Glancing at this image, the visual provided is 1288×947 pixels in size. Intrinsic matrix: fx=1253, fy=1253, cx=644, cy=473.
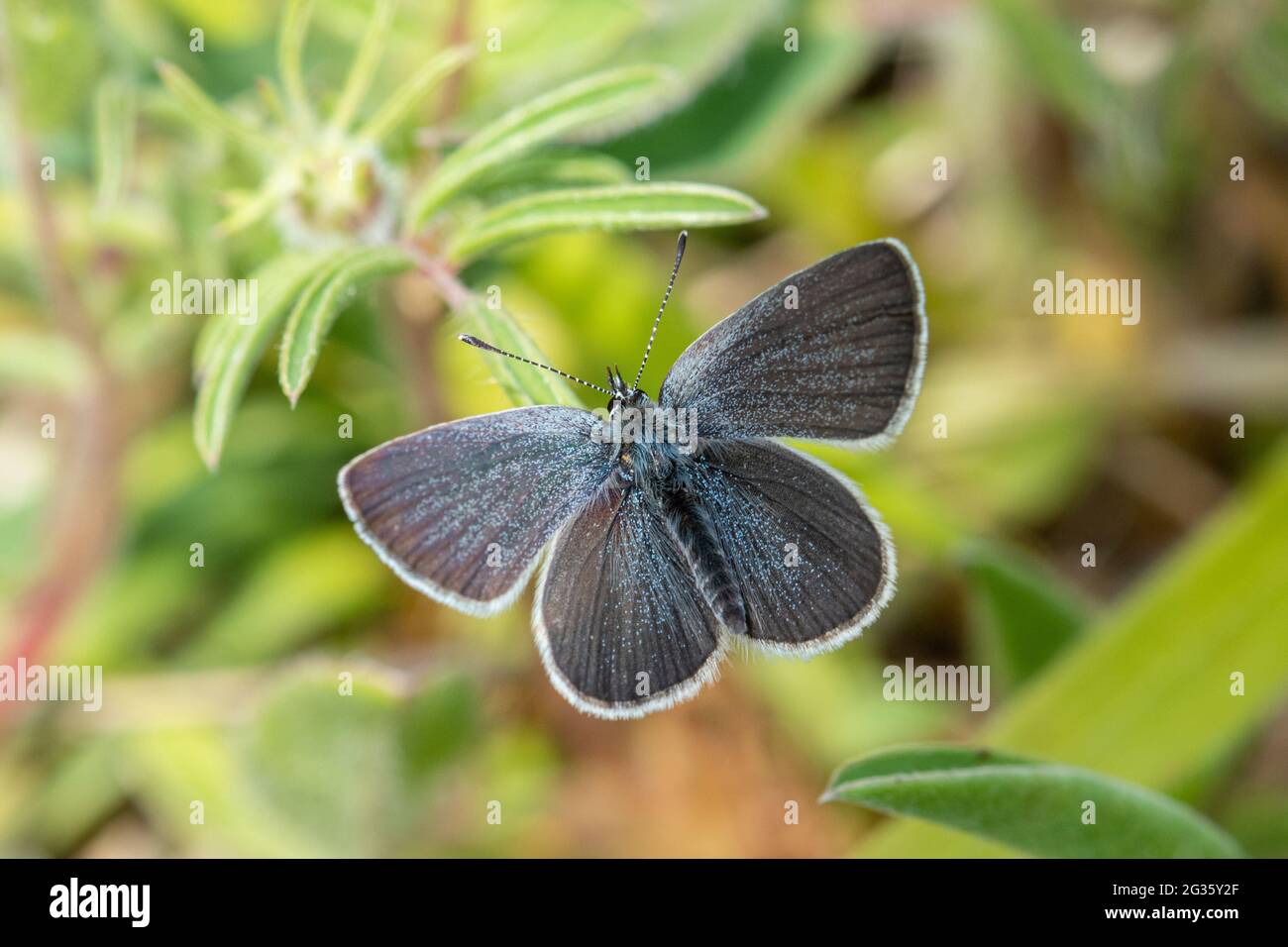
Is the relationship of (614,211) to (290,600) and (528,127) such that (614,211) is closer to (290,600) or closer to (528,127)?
(528,127)

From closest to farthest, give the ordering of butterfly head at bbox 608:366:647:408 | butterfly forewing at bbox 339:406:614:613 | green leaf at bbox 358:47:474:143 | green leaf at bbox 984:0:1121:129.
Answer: butterfly forewing at bbox 339:406:614:613 → green leaf at bbox 358:47:474:143 → butterfly head at bbox 608:366:647:408 → green leaf at bbox 984:0:1121:129

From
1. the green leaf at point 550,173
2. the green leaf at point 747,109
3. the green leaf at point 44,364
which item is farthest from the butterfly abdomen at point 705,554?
the green leaf at point 44,364

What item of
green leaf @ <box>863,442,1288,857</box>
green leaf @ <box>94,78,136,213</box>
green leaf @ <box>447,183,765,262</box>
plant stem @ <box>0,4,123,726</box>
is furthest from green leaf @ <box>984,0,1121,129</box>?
plant stem @ <box>0,4,123,726</box>

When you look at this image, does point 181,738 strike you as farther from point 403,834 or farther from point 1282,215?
point 1282,215

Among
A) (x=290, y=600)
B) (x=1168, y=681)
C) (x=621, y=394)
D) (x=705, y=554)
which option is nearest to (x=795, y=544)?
(x=705, y=554)

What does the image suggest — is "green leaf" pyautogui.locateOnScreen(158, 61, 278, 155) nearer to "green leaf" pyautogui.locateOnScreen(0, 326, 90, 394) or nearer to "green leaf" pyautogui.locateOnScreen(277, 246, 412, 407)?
"green leaf" pyautogui.locateOnScreen(277, 246, 412, 407)

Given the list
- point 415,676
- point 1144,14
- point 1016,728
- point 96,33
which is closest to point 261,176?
point 96,33
